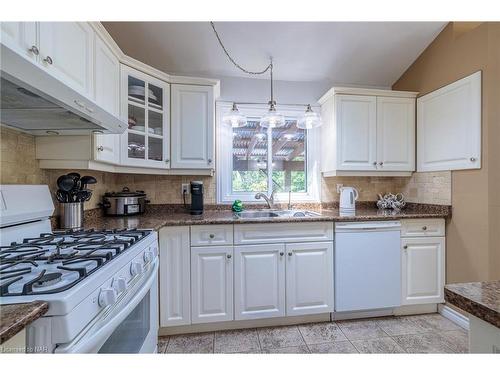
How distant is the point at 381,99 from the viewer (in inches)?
95.2

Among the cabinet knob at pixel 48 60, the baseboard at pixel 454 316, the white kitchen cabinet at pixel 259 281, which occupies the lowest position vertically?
the baseboard at pixel 454 316

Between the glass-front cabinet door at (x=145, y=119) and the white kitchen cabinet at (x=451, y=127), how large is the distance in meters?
2.38

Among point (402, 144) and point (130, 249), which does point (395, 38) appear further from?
point (130, 249)

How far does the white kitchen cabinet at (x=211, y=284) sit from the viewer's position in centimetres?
189

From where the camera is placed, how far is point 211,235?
1.90 m

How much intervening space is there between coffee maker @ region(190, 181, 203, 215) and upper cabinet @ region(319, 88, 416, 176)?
129cm

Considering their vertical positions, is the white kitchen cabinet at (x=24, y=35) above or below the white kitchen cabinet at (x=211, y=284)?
above

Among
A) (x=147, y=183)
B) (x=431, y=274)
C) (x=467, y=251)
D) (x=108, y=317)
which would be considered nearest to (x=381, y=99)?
(x=467, y=251)

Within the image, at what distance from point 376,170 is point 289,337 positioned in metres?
1.69

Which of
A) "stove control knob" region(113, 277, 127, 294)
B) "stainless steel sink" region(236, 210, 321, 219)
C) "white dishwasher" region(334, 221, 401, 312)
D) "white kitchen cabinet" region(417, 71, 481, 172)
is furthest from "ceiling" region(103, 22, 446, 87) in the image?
"stove control knob" region(113, 277, 127, 294)

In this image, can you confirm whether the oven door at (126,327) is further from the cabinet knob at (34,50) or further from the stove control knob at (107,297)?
the cabinet knob at (34,50)

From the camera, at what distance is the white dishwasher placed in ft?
6.70

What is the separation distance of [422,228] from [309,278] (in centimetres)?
110

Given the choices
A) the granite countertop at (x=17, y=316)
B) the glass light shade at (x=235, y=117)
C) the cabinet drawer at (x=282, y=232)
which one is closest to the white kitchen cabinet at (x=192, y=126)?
the glass light shade at (x=235, y=117)
